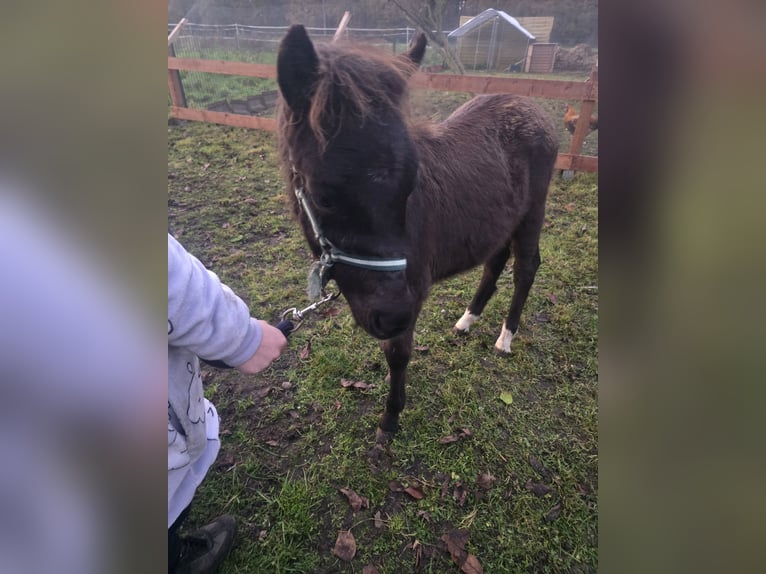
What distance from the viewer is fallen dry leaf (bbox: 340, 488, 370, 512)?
2.69 meters

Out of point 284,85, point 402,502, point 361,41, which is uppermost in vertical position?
point 361,41

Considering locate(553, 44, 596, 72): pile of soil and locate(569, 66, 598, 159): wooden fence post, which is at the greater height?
locate(553, 44, 596, 72): pile of soil

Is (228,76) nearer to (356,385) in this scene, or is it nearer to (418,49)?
(418,49)

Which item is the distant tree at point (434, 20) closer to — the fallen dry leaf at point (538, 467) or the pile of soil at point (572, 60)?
the pile of soil at point (572, 60)

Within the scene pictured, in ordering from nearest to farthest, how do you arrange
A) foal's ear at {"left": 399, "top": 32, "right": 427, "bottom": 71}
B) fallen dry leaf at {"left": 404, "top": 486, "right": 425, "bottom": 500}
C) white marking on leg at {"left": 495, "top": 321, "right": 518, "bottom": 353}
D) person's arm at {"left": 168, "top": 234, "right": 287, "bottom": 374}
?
person's arm at {"left": 168, "top": 234, "right": 287, "bottom": 374} → foal's ear at {"left": 399, "top": 32, "right": 427, "bottom": 71} → fallen dry leaf at {"left": 404, "top": 486, "right": 425, "bottom": 500} → white marking on leg at {"left": 495, "top": 321, "right": 518, "bottom": 353}

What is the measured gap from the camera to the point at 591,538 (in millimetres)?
2547

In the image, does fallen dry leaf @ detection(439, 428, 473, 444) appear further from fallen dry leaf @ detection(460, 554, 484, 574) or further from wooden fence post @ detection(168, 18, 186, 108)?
wooden fence post @ detection(168, 18, 186, 108)

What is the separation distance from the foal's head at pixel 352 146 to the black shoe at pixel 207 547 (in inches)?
71.0

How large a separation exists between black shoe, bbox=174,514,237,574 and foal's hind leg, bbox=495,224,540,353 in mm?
2773

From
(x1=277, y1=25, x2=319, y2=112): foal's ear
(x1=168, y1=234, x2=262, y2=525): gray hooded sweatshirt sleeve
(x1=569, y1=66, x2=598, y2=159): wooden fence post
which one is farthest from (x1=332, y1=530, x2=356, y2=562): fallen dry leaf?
(x1=569, y1=66, x2=598, y2=159): wooden fence post

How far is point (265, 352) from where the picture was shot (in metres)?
1.86

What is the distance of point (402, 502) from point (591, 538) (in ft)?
4.13
